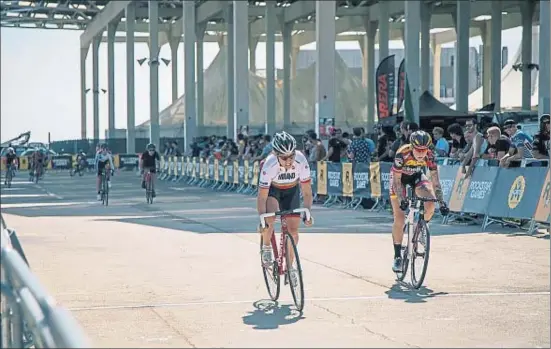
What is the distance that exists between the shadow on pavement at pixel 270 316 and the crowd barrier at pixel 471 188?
7.88 meters

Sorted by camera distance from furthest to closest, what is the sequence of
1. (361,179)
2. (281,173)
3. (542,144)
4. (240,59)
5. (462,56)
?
(462,56) → (240,59) → (361,179) → (542,144) → (281,173)

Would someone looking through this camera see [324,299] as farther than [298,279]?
Yes

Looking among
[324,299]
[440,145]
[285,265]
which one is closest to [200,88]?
[440,145]

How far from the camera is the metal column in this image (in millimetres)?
60594

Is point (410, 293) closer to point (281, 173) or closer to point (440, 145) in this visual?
point (281, 173)

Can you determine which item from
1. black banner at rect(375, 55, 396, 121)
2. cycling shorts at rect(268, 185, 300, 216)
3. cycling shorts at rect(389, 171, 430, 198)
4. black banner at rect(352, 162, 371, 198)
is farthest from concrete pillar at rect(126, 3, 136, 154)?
cycling shorts at rect(268, 185, 300, 216)

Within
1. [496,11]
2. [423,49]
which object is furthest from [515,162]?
[423,49]

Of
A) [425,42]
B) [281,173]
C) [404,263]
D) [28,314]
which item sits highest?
[425,42]

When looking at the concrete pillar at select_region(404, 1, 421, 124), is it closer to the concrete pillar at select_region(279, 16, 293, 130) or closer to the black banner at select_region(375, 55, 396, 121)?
the black banner at select_region(375, 55, 396, 121)

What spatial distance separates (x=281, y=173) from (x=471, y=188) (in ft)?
33.1

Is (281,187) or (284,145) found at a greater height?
(284,145)

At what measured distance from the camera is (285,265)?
10.4m

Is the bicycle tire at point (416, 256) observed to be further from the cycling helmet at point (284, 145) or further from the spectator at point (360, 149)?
the spectator at point (360, 149)

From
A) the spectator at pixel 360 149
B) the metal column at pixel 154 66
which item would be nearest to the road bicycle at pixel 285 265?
the spectator at pixel 360 149
